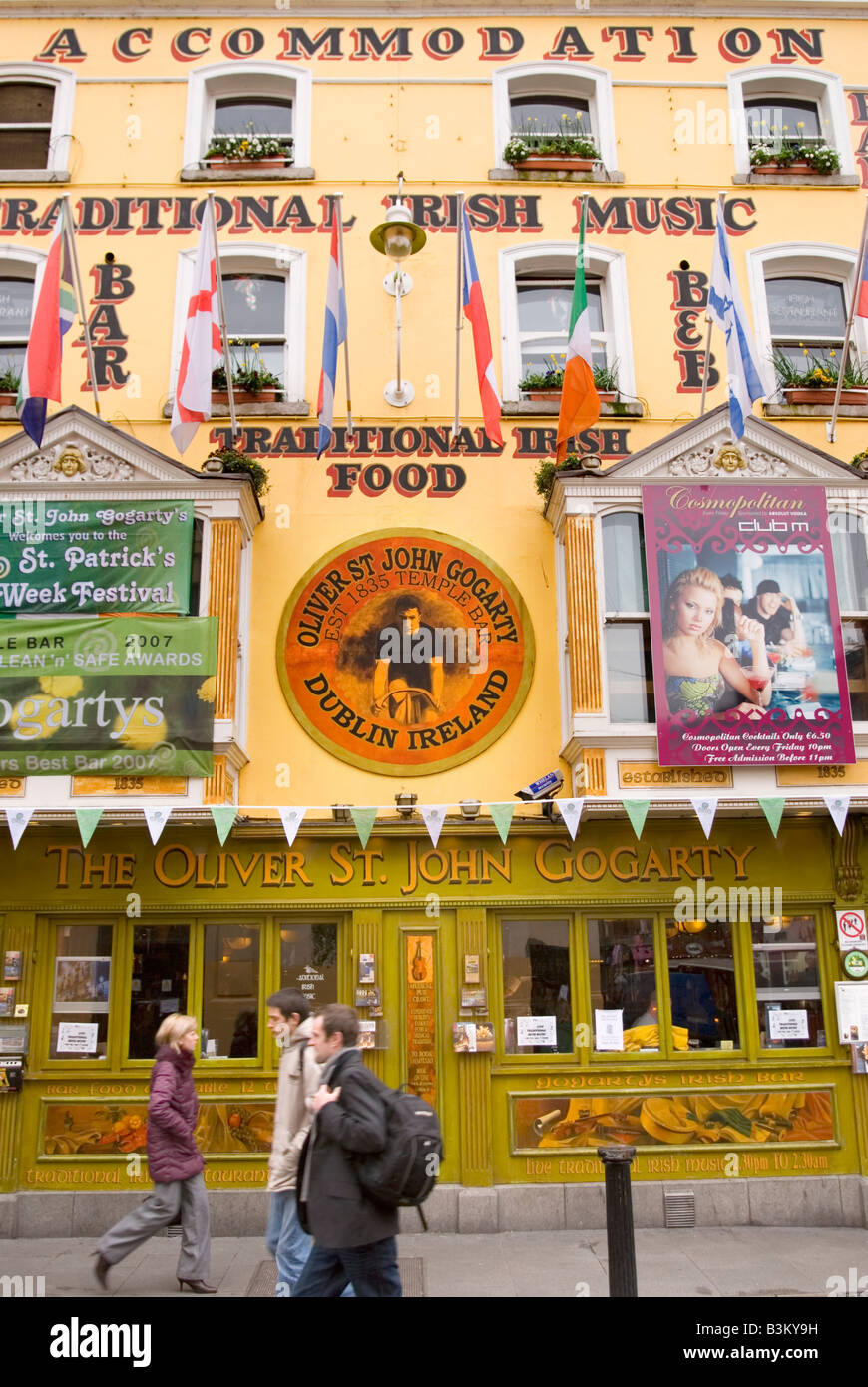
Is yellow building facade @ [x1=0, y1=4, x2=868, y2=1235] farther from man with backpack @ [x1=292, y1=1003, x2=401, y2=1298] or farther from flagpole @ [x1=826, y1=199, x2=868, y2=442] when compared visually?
man with backpack @ [x1=292, y1=1003, x2=401, y2=1298]

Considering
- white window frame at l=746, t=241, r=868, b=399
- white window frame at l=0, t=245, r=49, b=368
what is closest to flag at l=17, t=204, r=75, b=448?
white window frame at l=0, t=245, r=49, b=368

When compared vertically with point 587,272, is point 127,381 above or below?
below

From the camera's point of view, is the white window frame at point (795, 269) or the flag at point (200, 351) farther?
the white window frame at point (795, 269)

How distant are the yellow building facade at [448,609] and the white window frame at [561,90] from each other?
4cm

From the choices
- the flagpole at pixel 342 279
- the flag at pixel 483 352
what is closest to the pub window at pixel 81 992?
the flagpole at pixel 342 279

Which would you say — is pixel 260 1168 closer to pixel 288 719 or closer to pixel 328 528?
pixel 288 719

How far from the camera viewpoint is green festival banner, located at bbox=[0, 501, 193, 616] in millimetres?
10492

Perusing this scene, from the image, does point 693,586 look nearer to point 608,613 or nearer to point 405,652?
point 608,613

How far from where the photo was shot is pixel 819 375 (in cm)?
1181

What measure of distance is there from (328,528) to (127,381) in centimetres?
287

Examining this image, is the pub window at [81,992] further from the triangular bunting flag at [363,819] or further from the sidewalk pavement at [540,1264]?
the triangular bunting flag at [363,819]

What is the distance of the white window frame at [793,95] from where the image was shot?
12.9 metres

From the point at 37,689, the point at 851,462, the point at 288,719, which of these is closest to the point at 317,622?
the point at 288,719

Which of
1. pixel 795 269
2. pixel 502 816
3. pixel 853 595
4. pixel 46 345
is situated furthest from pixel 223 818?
pixel 795 269
